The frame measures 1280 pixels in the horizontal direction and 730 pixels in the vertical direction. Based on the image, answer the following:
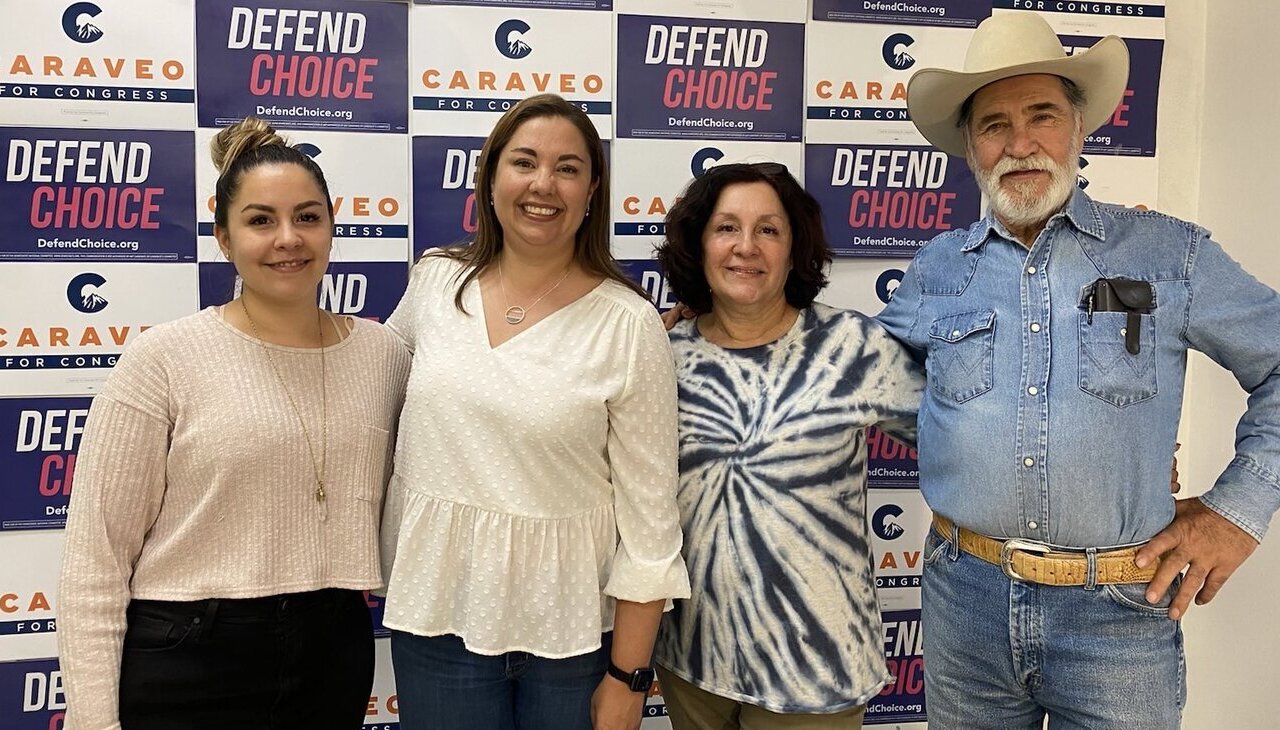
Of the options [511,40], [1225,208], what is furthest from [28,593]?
[1225,208]

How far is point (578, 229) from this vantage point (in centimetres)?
169

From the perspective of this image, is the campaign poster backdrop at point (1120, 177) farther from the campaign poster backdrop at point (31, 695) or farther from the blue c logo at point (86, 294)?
the campaign poster backdrop at point (31, 695)

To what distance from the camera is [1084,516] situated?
1.48 metres

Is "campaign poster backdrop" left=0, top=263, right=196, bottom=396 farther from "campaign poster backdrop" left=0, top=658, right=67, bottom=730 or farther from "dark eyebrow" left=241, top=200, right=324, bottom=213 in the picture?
"dark eyebrow" left=241, top=200, right=324, bottom=213

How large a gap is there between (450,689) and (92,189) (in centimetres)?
156

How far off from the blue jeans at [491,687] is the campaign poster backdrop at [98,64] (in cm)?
148

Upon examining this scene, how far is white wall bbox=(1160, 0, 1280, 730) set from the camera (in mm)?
2311

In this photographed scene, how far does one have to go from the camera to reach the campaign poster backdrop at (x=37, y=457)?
2.20 meters

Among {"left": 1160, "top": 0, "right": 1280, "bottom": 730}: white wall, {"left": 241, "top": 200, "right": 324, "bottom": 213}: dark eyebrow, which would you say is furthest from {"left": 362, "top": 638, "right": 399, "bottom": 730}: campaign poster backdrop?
{"left": 1160, "top": 0, "right": 1280, "bottom": 730}: white wall

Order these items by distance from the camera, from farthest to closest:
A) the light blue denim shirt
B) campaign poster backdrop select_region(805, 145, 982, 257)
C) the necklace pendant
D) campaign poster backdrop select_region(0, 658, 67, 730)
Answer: campaign poster backdrop select_region(805, 145, 982, 257) < campaign poster backdrop select_region(0, 658, 67, 730) < the necklace pendant < the light blue denim shirt

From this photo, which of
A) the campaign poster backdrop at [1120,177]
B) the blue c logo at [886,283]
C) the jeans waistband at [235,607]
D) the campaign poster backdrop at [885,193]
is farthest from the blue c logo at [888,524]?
→ the jeans waistband at [235,607]

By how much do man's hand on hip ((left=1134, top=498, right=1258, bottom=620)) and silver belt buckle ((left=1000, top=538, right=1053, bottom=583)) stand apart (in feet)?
0.52

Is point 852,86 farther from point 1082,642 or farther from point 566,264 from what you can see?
point 1082,642

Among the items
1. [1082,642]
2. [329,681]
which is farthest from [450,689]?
[1082,642]
